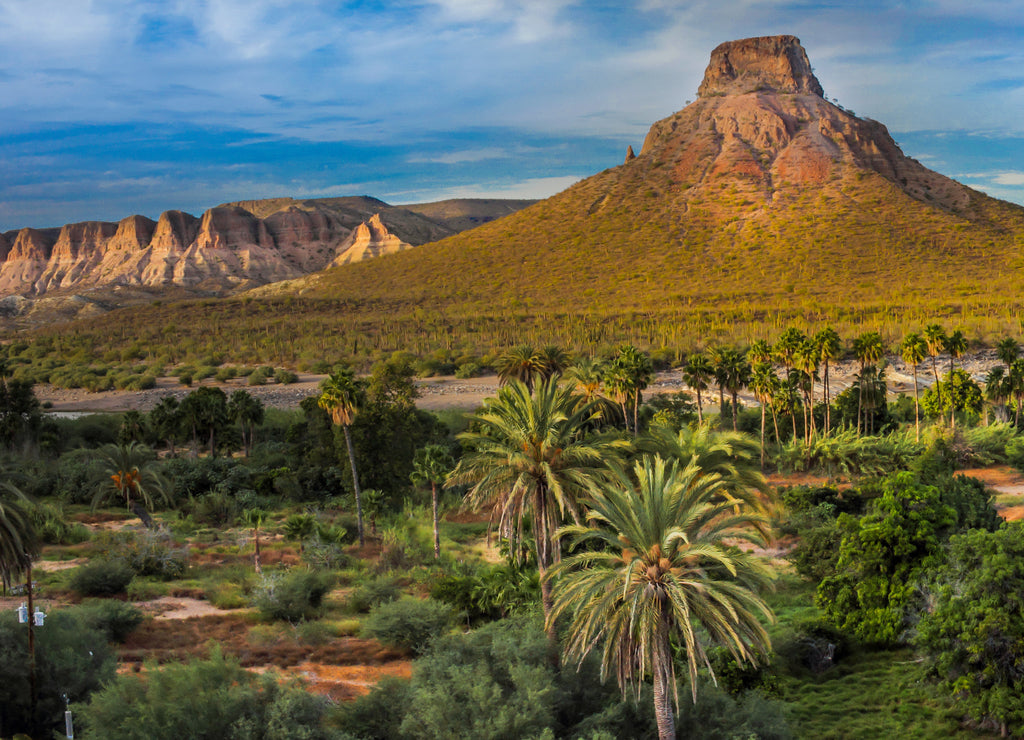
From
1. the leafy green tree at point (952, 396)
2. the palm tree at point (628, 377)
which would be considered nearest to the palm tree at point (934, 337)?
the leafy green tree at point (952, 396)

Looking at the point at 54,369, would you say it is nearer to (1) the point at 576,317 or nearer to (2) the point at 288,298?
(2) the point at 288,298

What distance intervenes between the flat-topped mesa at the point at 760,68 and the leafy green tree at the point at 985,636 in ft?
440

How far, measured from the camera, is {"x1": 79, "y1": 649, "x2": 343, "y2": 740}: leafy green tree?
12172mm

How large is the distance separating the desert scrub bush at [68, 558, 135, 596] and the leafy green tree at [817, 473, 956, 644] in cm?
2134

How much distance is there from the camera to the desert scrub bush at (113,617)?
61.7 ft

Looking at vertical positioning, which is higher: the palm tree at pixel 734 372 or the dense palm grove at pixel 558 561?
the palm tree at pixel 734 372

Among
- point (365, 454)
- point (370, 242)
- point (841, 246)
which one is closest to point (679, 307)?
point (841, 246)

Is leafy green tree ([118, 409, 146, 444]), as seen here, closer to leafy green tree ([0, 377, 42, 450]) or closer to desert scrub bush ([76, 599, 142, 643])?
leafy green tree ([0, 377, 42, 450])

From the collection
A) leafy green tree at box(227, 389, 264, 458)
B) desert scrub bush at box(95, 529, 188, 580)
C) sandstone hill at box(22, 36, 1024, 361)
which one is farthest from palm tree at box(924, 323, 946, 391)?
desert scrub bush at box(95, 529, 188, 580)

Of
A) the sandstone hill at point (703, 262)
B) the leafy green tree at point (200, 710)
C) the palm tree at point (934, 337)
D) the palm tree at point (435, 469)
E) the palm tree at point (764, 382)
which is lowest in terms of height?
the leafy green tree at point (200, 710)

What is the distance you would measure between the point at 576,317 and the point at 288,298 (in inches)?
1845

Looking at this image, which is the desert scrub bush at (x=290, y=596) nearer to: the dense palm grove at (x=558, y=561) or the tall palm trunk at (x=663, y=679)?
the dense palm grove at (x=558, y=561)

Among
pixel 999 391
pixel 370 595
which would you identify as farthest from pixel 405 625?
pixel 999 391

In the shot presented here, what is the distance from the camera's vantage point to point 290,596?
22.2m
